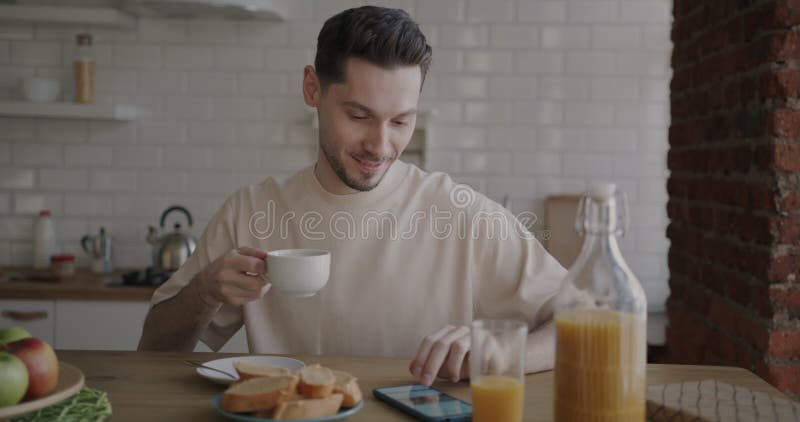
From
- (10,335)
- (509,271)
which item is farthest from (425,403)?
(509,271)

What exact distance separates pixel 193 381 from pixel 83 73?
8.78ft

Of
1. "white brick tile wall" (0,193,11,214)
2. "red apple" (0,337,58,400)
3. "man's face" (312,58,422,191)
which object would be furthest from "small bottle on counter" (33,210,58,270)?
"red apple" (0,337,58,400)

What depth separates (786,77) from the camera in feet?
5.80

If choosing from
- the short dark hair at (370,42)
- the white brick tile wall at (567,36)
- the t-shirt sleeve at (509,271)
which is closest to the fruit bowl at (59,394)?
the short dark hair at (370,42)

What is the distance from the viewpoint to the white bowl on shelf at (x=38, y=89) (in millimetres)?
3701

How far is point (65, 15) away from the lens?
3.66 m

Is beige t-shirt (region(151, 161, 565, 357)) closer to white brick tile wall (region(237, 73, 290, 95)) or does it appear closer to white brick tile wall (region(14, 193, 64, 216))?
white brick tile wall (region(237, 73, 290, 95))

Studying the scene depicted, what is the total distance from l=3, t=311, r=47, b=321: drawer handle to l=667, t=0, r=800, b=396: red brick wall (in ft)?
8.20

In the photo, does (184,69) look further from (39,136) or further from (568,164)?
(568,164)

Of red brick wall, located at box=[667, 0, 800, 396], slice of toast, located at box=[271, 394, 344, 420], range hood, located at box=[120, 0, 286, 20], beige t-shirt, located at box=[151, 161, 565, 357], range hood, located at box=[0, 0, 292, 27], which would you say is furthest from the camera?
range hood, located at box=[0, 0, 292, 27]

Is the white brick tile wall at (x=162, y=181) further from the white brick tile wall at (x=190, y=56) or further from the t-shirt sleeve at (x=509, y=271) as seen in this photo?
the t-shirt sleeve at (x=509, y=271)

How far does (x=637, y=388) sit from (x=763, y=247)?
0.89 metres

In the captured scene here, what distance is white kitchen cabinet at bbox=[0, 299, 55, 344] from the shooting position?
333 cm

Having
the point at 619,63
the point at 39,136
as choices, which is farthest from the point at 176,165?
the point at 619,63
